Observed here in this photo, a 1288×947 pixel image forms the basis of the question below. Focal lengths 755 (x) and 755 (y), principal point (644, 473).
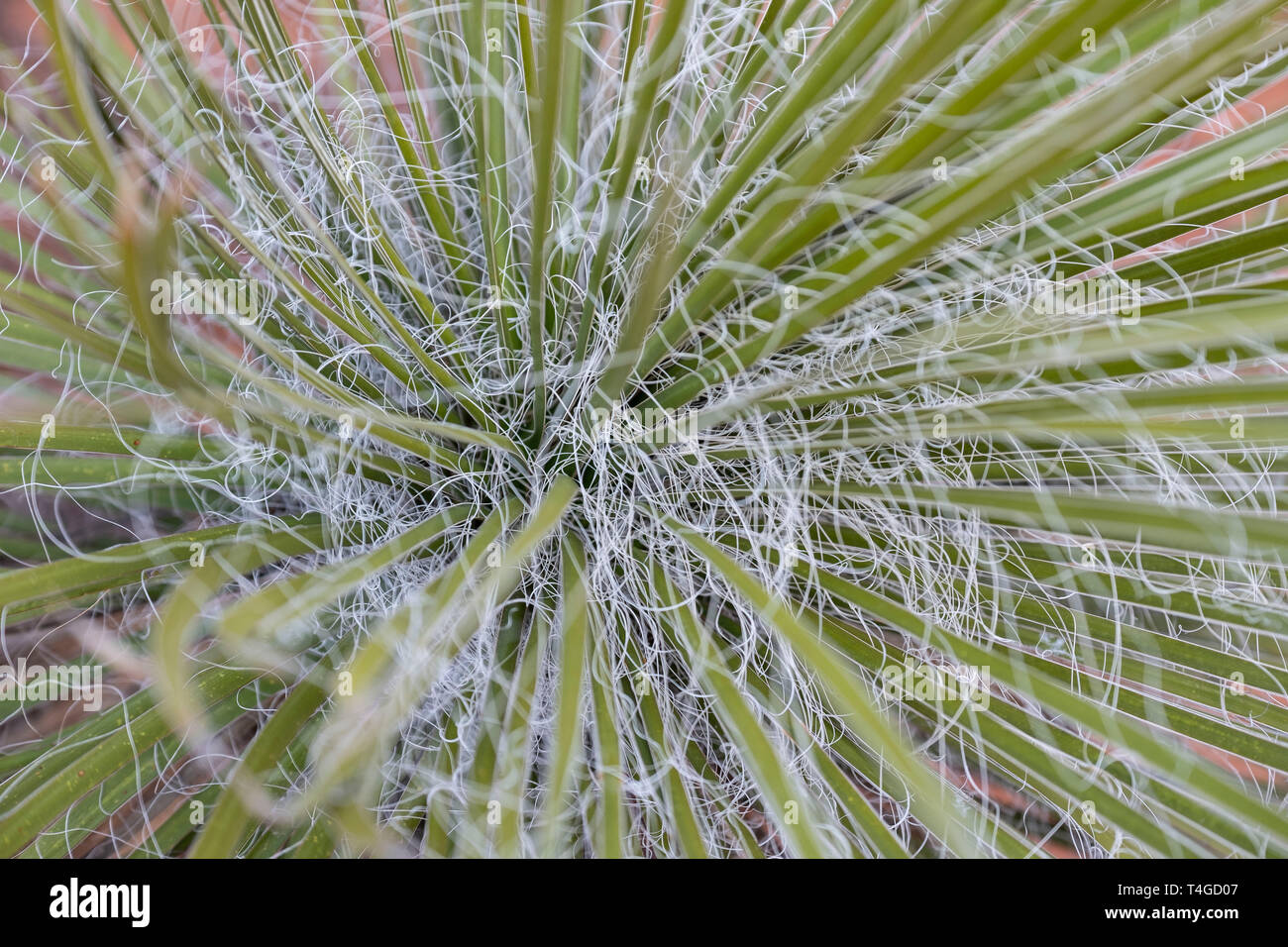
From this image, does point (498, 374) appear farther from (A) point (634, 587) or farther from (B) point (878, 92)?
(B) point (878, 92)

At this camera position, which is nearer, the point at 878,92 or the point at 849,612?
the point at 878,92

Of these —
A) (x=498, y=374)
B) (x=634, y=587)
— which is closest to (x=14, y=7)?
(x=498, y=374)

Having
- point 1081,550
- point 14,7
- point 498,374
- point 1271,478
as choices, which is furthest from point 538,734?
point 14,7
